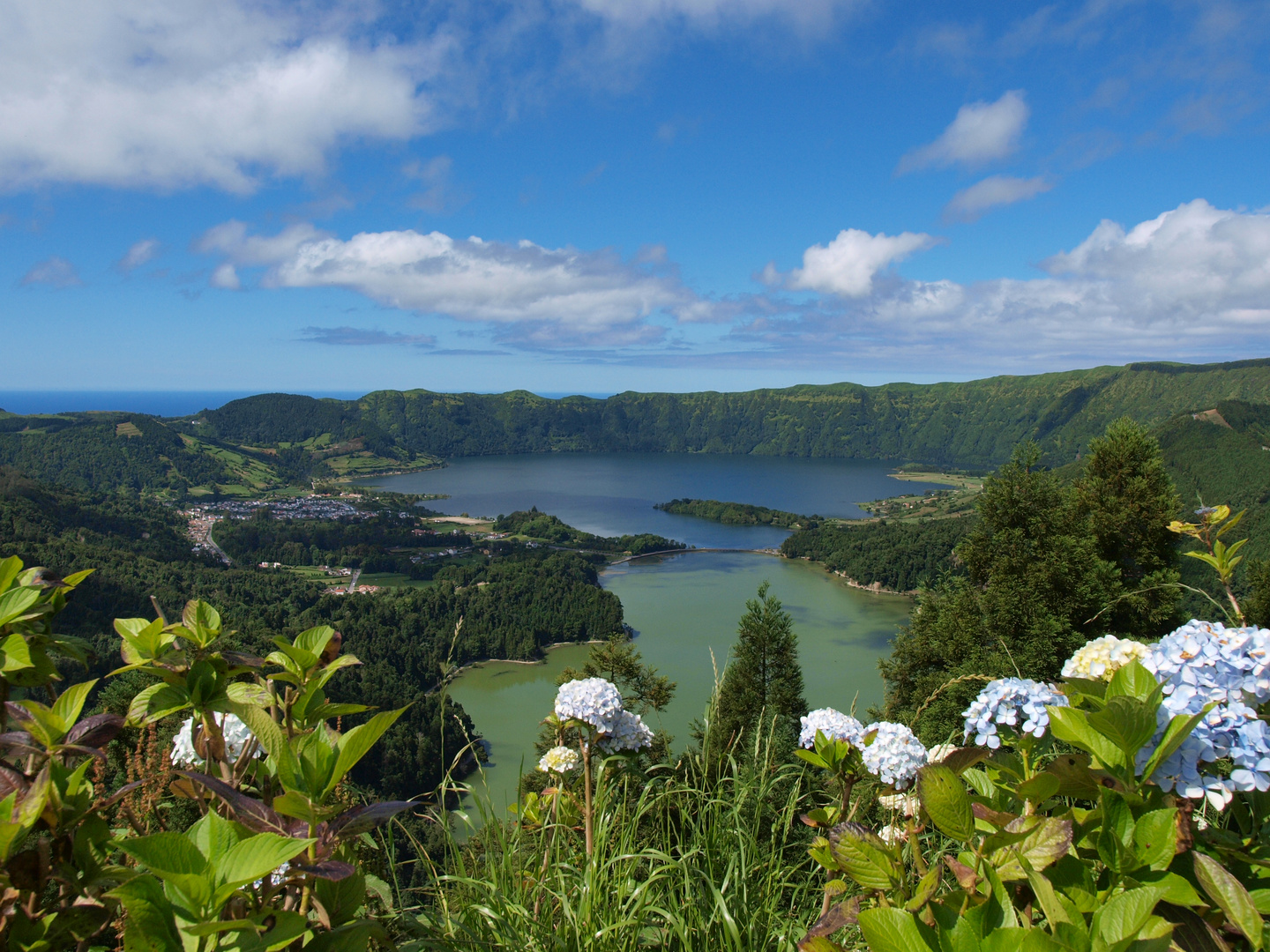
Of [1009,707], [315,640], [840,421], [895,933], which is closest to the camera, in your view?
[895,933]

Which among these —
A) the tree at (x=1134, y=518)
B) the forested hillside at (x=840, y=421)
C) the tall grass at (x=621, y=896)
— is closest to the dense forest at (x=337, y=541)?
the tree at (x=1134, y=518)

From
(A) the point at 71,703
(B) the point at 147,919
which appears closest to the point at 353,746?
(B) the point at 147,919

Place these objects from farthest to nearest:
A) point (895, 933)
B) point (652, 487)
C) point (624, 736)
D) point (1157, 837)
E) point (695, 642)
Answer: point (652, 487)
point (695, 642)
point (624, 736)
point (1157, 837)
point (895, 933)

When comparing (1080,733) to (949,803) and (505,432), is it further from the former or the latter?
(505,432)

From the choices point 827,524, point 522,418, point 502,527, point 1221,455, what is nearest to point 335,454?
point 522,418

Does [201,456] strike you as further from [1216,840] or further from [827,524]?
[1216,840]

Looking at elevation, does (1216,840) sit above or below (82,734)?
below

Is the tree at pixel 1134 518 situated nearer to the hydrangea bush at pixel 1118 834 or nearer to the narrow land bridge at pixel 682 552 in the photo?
the hydrangea bush at pixel 1118 834
